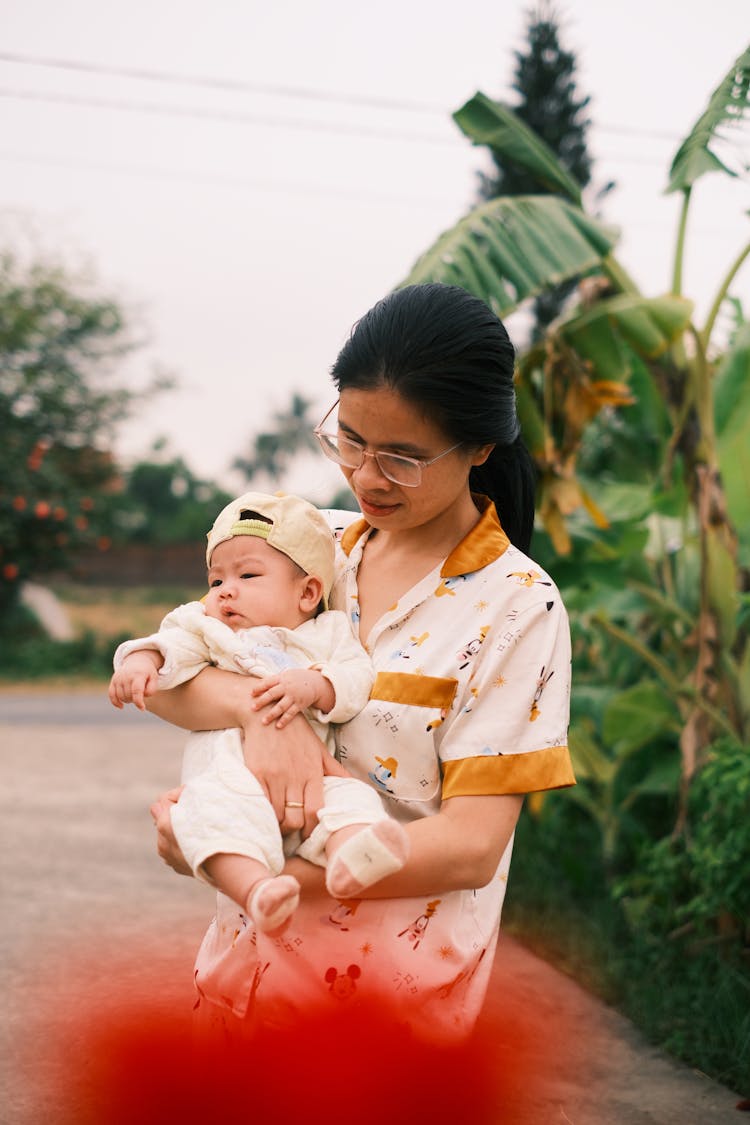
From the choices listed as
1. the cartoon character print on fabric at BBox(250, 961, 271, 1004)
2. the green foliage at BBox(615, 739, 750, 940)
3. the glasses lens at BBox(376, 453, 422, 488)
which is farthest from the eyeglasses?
the green foliage at BBox(615, 739, 750, 940)

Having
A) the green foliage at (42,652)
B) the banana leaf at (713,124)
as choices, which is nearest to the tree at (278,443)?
the green foliage at (42,652)

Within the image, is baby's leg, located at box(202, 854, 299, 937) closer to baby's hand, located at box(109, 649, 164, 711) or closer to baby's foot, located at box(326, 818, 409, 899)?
baby's foot, located at box(326, 818, 409, 899)

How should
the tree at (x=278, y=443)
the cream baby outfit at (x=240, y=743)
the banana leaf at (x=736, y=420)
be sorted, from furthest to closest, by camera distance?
the tree at (x=278, y=443) < the banana leaf at (x=736, y=420) < the cream baby outfit at (x=240, y=743)

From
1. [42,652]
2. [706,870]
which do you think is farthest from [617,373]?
[42,652]

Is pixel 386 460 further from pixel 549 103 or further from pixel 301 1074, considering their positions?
pixel 549 103

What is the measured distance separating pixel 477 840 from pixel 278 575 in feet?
1.69

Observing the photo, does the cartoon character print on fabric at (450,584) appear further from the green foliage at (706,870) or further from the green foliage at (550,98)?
the green foliage at (550,98)

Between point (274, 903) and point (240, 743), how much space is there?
35 cm

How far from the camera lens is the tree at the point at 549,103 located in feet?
62.3

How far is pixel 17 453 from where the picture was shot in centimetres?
1565

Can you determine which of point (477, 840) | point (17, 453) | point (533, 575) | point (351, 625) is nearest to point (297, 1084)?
point (477, 840)

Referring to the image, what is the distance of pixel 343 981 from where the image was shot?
177 cm

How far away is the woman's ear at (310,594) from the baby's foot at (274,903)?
525mm

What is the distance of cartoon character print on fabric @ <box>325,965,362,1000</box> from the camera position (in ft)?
5.78
